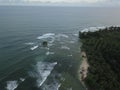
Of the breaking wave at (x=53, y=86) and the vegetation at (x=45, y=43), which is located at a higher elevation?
the breaking wave at (x=53, y=86)

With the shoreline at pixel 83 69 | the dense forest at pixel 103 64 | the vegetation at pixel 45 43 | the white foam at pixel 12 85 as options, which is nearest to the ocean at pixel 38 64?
the white foam at pixel 12 85

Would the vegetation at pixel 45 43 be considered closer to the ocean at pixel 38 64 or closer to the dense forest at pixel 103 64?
the ocean at pixel 38 64

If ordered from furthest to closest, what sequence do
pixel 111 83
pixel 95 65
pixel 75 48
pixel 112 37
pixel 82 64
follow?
1. pixel 112 37
2. pixel 75 48
3. pixel 82 64
4. pixel 95 65
5. pixel 111 83

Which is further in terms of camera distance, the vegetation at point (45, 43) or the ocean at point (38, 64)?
the vegetation at point (45, 43)

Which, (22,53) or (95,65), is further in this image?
(22,53)

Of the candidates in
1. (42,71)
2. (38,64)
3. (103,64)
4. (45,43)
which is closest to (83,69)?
(103,64)

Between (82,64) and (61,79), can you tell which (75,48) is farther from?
(61,79)

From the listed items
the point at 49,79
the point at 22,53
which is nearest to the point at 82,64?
the point at 49,79
